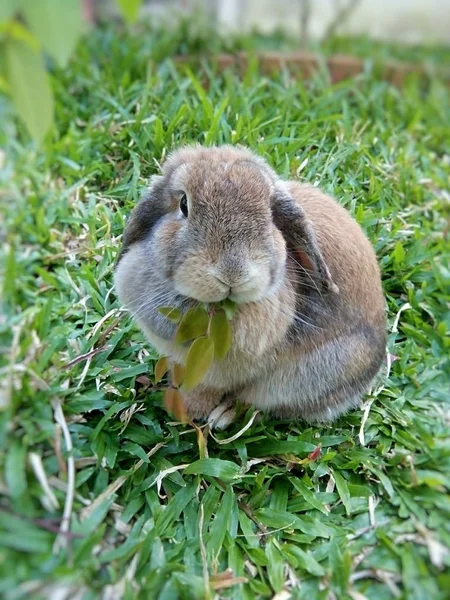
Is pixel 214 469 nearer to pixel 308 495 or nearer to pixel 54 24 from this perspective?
pixel 308 495

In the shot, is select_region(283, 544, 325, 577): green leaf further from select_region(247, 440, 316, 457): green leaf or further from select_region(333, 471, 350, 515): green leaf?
select_region(247, 440, 316, 457): green leaf

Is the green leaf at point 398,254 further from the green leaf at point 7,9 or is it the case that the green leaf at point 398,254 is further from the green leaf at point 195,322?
the green leaf at point 7,9

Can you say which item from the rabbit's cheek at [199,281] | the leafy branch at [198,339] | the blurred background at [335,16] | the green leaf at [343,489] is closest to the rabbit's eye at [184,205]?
the rabbit's cheek at [199,281]

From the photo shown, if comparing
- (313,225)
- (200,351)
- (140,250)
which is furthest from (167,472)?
(313,225)

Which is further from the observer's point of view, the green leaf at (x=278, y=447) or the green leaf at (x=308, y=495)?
the green leaf at (x=278, y=447)

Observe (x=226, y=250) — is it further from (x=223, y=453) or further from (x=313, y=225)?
(x=223, y=453)

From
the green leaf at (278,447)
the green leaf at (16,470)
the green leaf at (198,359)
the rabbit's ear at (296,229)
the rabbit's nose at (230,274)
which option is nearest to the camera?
the green leaf at (16,470)

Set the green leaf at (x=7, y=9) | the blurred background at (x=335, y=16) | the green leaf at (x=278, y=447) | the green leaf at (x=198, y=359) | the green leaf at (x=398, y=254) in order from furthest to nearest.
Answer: the blurred background at (x=335, y=16), the green leaf at (x=398, y=254), the green leaf at (x=278, y=447), the green leaf at (x=198, y=359), the green leaf at (x=7, y=9)

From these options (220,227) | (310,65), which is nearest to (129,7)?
(220,227)
